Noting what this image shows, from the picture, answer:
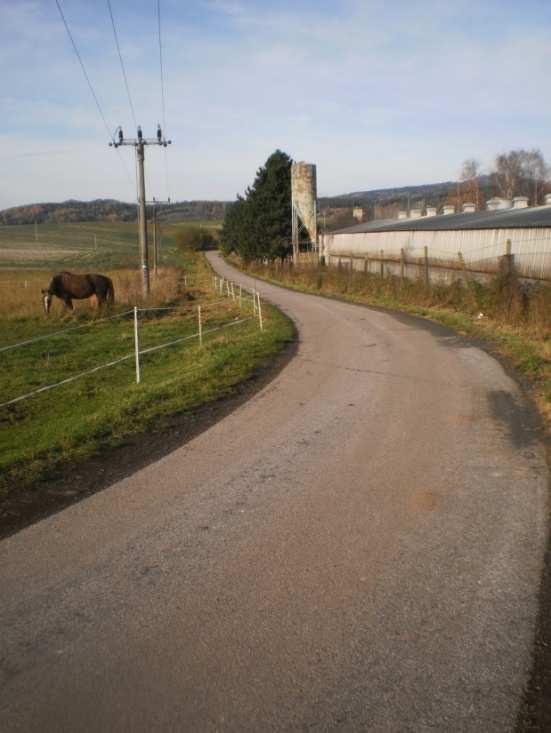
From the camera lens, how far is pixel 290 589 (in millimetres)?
4391

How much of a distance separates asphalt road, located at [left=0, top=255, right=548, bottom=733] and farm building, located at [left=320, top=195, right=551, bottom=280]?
1449cm

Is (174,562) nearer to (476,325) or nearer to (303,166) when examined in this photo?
(476,325)

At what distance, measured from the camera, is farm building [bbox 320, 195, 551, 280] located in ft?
69.5

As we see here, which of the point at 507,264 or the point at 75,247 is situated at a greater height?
the point at 75,247

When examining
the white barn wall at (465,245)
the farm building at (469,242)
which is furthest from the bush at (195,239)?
the farm building at (469,242)

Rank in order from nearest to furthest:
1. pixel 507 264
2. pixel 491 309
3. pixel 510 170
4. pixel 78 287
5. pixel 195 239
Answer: pixel 491 309, pixel 507 264, pixel 78 287, pixel 510 170, pixel 195 239

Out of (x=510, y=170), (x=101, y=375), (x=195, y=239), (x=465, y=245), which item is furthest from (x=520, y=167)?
(x=101, y=375)

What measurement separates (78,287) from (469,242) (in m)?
16.4

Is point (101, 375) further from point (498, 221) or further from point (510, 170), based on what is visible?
point (510, 170)

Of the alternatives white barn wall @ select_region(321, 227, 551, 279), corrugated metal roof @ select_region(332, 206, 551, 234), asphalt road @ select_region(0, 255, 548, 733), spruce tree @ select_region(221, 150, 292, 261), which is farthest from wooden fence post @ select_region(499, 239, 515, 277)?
spruce tree @ select_region(221, 150, 292, 261)

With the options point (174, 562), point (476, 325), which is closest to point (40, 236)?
point (476, 325)

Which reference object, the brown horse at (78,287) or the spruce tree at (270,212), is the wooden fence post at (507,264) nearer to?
the brown horse at (78,287)

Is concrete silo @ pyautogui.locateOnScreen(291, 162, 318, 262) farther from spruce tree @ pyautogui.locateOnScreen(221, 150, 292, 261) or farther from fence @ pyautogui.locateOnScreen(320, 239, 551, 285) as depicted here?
fence @ pyautogui.locateOnScreen(320, 239, 551, 285)

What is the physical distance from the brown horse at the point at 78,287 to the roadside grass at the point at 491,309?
10635 mm
